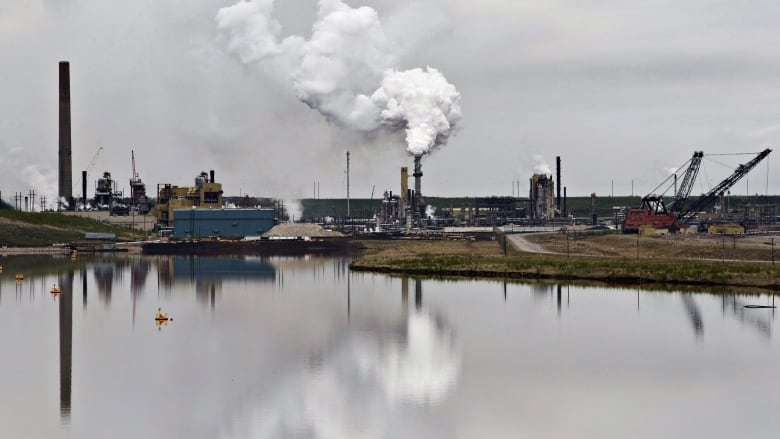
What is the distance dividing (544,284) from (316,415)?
181 ft

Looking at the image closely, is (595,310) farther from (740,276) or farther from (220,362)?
(220,362)

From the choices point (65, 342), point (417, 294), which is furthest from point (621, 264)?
point (65, 342)

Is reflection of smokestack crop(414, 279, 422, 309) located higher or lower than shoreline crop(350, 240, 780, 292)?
lower

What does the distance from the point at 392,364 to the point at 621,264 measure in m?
51.4

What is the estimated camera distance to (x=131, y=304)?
292ft

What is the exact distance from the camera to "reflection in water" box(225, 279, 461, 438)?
4365 cm

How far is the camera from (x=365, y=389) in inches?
2013

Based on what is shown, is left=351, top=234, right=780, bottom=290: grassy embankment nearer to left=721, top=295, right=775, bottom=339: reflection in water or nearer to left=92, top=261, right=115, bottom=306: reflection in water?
left=721, top=295, right=775, bottom=339: reflection in water

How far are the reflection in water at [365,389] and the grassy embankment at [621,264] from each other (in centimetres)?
3343

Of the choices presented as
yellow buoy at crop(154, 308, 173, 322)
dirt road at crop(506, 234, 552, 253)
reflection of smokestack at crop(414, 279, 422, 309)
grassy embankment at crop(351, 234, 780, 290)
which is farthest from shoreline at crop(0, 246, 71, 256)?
yellow buoy at crop(154, 308, 173, 322)

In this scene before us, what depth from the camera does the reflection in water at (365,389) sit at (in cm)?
4365

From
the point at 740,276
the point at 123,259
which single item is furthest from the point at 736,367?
the point at 123,259

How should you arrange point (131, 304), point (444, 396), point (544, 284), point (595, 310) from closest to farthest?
1. point (444, 396)
2. point (595, 310)
3. point (131, 304)
4. point (544, 284)

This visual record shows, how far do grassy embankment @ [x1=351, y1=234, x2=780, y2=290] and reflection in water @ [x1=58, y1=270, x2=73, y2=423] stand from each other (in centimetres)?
3537
